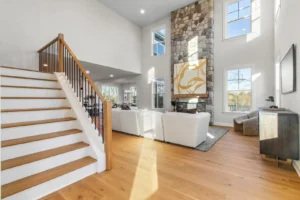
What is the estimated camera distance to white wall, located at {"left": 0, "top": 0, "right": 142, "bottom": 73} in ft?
12.3

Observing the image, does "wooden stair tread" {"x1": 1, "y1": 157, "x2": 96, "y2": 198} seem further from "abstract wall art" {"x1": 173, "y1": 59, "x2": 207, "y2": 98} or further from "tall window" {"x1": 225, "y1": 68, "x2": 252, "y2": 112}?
"tall window" {"x1": 225, "y1": 68, "x2": 252, "y2": 112}

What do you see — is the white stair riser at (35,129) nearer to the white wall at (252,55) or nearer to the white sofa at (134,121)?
the white sofa at (134,121)

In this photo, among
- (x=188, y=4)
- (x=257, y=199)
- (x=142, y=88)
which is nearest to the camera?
(x=257, y=199)

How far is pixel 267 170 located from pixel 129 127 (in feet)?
10.3

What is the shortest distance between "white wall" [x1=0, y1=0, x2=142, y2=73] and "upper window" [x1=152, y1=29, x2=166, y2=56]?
41.5 inches

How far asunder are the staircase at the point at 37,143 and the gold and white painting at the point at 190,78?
4713 mm

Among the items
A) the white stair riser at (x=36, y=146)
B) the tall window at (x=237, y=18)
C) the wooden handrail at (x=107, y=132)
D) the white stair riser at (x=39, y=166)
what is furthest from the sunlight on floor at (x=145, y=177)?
the tall window at (x=237, y=18)

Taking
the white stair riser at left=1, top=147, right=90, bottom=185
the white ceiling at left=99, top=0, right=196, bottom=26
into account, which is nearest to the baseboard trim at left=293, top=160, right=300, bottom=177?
the white stair riser at left=1, top=147, right=90, bottom=185

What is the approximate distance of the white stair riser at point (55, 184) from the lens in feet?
4.82

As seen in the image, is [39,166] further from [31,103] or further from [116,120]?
[116,120]

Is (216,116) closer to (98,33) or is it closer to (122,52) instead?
(122,52)

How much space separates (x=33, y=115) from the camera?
86.9 inches

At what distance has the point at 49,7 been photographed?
14.3 feet

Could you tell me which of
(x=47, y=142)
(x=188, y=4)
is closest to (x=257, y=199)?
(x=47, y=142)
